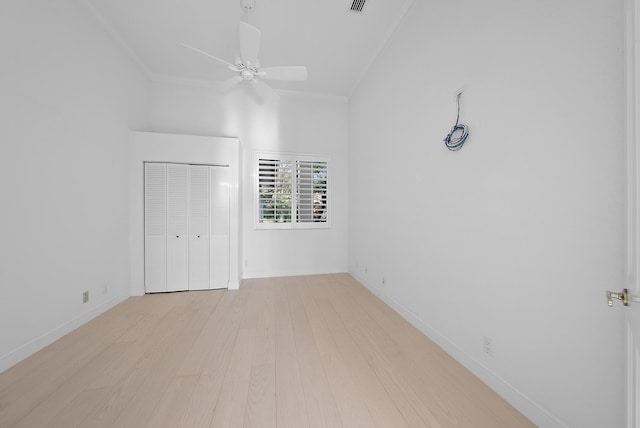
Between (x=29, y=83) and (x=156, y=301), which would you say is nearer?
(x=29, y=83)

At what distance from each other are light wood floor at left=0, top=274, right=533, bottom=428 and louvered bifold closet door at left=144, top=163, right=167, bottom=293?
25.2 inches

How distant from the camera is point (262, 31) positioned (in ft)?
8.94

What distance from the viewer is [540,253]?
1.24 m

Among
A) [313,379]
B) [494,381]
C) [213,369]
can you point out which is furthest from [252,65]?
[494,381]

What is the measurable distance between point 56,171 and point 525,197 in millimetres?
3607

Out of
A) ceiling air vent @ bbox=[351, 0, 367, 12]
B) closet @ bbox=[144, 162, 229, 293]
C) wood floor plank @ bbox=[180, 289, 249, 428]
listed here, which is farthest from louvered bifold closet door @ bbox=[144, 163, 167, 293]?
ceiling air vent @ bbox=[351, 0, 367, 12]

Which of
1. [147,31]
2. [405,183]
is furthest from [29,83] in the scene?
[405,183]

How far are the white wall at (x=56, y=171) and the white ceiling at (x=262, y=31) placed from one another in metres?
0.39

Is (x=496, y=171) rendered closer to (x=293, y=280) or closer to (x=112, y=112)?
(x=293, y=280)

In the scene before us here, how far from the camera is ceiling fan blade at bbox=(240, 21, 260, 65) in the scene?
6.44 ft

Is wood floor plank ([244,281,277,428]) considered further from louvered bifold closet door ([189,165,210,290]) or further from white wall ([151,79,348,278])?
white wall ([151,79,348,278])

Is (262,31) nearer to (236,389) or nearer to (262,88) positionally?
(262,88)

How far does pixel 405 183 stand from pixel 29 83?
3.38 metres

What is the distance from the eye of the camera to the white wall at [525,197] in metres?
1.01
